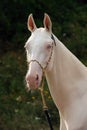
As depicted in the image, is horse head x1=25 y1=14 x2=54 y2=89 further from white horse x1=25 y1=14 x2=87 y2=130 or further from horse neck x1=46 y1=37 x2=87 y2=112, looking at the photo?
horse neck x1=46 y1=37 x2=87 y2=112

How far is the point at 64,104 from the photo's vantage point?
471 centimetres

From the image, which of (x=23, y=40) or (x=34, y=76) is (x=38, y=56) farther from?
(x=23, y=40)

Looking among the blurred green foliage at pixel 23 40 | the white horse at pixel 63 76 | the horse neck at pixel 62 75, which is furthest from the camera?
the blurred green foliage at pixel 23 40

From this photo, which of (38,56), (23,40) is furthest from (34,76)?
(23,40)

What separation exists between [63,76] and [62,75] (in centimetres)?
1

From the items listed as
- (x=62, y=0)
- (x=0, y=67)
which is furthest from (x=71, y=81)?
(x=62, y=0)

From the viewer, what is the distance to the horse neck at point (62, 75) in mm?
4660

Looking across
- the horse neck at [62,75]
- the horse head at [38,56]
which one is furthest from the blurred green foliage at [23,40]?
the horse head at [38,56]

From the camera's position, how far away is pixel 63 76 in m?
4.69

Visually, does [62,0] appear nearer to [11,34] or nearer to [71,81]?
[11,34]

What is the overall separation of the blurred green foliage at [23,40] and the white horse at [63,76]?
2.60 metres

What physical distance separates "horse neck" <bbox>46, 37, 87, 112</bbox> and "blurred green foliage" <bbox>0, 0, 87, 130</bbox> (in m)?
2.60

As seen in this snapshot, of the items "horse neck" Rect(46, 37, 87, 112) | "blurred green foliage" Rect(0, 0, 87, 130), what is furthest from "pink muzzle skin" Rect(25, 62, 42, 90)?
"blurred green foliage" Rect(0, 0, 87, 130)

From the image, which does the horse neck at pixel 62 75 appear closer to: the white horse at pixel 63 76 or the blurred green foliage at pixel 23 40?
the white horse at pixel 63 76
